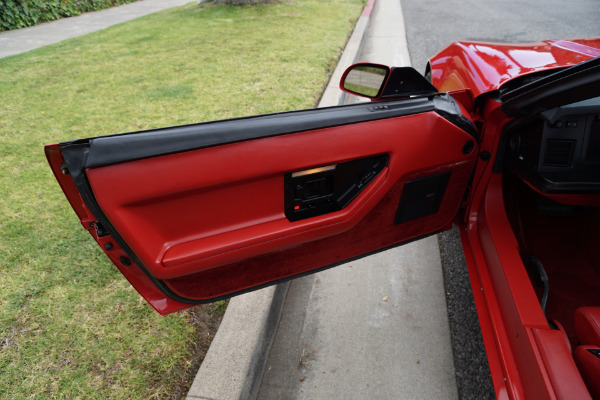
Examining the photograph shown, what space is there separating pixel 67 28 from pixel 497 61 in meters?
9.24

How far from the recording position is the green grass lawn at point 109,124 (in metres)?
1.87

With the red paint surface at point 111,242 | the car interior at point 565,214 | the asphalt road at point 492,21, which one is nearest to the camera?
the red paint surface at point 111,242

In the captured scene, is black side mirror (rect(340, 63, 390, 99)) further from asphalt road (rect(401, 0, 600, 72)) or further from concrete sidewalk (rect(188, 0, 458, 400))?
asphalt road (rect(401, 0, 600, 72))

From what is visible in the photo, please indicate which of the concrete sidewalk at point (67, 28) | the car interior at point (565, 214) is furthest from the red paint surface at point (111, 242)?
the concrete sidewalk at point (67, 28)

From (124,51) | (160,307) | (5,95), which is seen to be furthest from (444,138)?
(124,51)

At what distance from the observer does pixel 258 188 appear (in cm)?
145

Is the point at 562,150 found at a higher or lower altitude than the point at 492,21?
higher

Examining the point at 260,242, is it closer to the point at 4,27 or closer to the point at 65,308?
the point at 65,308

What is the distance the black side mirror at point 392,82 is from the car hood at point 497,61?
400 mm

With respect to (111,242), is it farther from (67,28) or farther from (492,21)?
(492,21)

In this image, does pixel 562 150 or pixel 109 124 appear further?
pixel 109 124

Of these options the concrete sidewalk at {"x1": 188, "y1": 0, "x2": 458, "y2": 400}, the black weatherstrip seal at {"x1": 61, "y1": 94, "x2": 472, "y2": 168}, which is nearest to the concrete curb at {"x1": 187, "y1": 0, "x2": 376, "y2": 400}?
the concrete sidewalk at {"x1": 188, "y1": 0, "x2": 458, "y2": 400}

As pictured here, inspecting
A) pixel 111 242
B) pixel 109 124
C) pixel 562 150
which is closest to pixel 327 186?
pixel 111 242

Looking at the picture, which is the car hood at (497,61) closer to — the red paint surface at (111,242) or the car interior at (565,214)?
the car interior at (565,214)
